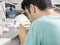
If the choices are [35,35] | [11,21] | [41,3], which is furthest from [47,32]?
[11,21]

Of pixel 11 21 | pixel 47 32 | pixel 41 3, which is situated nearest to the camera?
pixel 47 32

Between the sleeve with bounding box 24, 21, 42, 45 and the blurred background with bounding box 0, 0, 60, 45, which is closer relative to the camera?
the sleeve with bounding box 24, 21, 42, 45

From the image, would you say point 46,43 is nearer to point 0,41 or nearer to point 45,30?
point 45,30

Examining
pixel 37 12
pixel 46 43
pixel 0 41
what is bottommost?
pixel 0 41

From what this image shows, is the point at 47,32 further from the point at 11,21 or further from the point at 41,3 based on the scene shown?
the point at 11,21

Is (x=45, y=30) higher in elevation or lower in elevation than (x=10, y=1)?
lower

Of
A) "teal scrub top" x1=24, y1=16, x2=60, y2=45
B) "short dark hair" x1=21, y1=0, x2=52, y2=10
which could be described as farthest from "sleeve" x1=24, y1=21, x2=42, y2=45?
"short dark hair" x1=21, y1=0, x2=52, y2=10

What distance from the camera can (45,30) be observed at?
1130mm

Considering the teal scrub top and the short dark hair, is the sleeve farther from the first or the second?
the short dark hair

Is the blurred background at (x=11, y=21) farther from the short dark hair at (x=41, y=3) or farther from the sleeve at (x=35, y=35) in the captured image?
the sleeve at (x=35, y=35)

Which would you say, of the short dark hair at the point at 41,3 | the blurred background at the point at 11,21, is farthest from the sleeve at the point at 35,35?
the blurred background at the point at 11,21

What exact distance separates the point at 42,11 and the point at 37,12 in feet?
0.14

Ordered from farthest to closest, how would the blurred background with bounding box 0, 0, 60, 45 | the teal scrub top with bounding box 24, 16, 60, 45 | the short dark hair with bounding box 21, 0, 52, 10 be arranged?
the blurred background with bounding box 0, 0, 60, 45 → the short dark hair with bounding box 21, 0, 52, 10 → the teal scrub top with bounding box 24, 16, 60, 45

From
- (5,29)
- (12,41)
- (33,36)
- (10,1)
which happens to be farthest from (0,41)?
(10,1)
